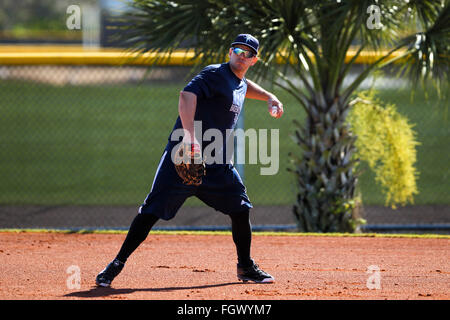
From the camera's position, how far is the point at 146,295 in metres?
4.55

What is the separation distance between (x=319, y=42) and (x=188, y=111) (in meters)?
3.55

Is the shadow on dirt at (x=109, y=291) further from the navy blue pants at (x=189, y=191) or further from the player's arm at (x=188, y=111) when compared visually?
the player's arm at (x=188, y=111)

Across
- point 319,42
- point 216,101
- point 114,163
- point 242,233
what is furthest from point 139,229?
point 114,163

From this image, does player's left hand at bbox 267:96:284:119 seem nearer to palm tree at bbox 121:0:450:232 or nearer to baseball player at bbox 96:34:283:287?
baseball player at bbox 96:34:283:287

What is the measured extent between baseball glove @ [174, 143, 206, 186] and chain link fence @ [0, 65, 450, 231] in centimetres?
278

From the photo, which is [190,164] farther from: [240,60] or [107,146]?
[107,146]

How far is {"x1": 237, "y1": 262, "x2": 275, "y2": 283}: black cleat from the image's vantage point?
4.98 metres

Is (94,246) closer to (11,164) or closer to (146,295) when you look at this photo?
(146,295)

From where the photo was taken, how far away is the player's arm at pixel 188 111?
4480mm

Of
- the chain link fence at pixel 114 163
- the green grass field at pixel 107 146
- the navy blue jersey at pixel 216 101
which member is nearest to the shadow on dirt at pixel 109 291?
the navy blue jersey at pixel 216 101

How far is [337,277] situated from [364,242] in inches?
67.8

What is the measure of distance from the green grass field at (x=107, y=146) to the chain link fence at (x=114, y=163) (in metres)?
0.02

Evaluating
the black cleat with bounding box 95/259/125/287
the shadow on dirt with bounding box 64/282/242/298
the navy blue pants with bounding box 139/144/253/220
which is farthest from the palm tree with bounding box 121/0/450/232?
the black cleat with bounding box 95/259/125/287

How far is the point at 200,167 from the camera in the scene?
4.67m
